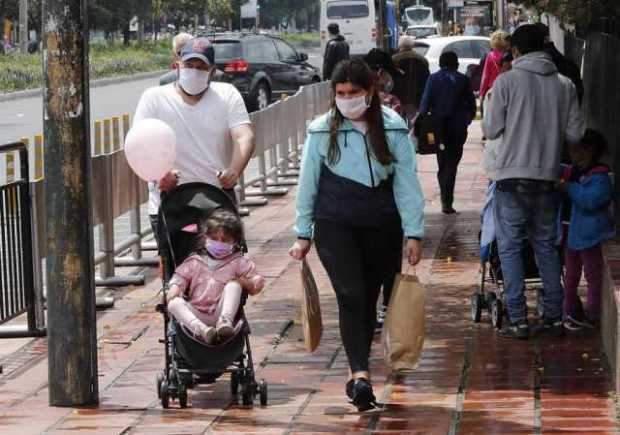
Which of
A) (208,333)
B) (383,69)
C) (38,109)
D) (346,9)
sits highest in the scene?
(383,69)

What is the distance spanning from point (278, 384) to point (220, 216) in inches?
39.0

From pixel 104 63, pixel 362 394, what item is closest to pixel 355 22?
pixel 104 63

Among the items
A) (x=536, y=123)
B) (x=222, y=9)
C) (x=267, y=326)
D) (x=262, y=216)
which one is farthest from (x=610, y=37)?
(x=222, y=9)

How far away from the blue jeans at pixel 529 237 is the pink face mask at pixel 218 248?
6.91 feet

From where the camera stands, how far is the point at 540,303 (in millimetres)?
9938

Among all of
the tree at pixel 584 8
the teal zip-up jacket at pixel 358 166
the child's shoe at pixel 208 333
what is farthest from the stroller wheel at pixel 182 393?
the tree at pixel 584 8

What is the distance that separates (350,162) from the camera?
768 cm

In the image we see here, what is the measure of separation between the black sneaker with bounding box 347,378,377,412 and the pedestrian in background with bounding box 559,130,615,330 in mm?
2306

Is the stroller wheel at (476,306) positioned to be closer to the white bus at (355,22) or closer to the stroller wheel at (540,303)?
the stroller wheel at (540,303)

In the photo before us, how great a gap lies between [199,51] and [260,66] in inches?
1065

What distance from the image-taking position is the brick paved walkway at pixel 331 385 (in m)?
7.39

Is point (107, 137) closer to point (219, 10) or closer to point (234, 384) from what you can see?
point (234, 384)

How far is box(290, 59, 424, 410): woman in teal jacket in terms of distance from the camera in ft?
25.0

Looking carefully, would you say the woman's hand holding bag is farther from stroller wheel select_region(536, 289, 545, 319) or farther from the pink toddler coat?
stroller wheel select_region(536, 289, 545, 319)
